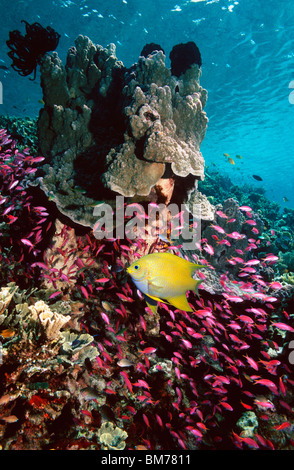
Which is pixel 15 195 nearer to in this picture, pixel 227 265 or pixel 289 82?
pixel 227 265

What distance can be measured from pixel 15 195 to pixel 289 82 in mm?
27579

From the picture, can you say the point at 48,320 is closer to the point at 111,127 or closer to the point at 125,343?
the point at 125,343

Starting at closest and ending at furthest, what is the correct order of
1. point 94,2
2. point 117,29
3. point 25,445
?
1. point 25,445
2. point 94,2
3. point 117,29

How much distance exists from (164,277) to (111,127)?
4.63 m

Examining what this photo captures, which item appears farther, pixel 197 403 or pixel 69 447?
pixel 197 403

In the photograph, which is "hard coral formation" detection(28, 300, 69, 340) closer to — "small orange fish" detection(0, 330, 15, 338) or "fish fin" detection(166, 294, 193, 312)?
"small orange fish" detection(0, 330, 15, 338)

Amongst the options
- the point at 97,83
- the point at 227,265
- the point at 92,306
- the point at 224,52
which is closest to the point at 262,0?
the point at 224,52

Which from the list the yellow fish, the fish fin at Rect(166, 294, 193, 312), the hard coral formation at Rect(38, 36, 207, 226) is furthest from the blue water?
the fish fin at Rect(166, 294, 193, 312)

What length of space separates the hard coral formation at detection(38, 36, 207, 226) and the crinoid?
1721mm

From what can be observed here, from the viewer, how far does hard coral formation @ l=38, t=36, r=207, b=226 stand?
3875 mm

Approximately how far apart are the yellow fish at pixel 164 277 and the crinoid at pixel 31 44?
8.42m

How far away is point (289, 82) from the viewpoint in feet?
69.7

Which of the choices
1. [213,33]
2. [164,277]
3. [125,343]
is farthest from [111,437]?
[213,33]

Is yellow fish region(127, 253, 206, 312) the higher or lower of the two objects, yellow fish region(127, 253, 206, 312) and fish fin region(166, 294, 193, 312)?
the higher
